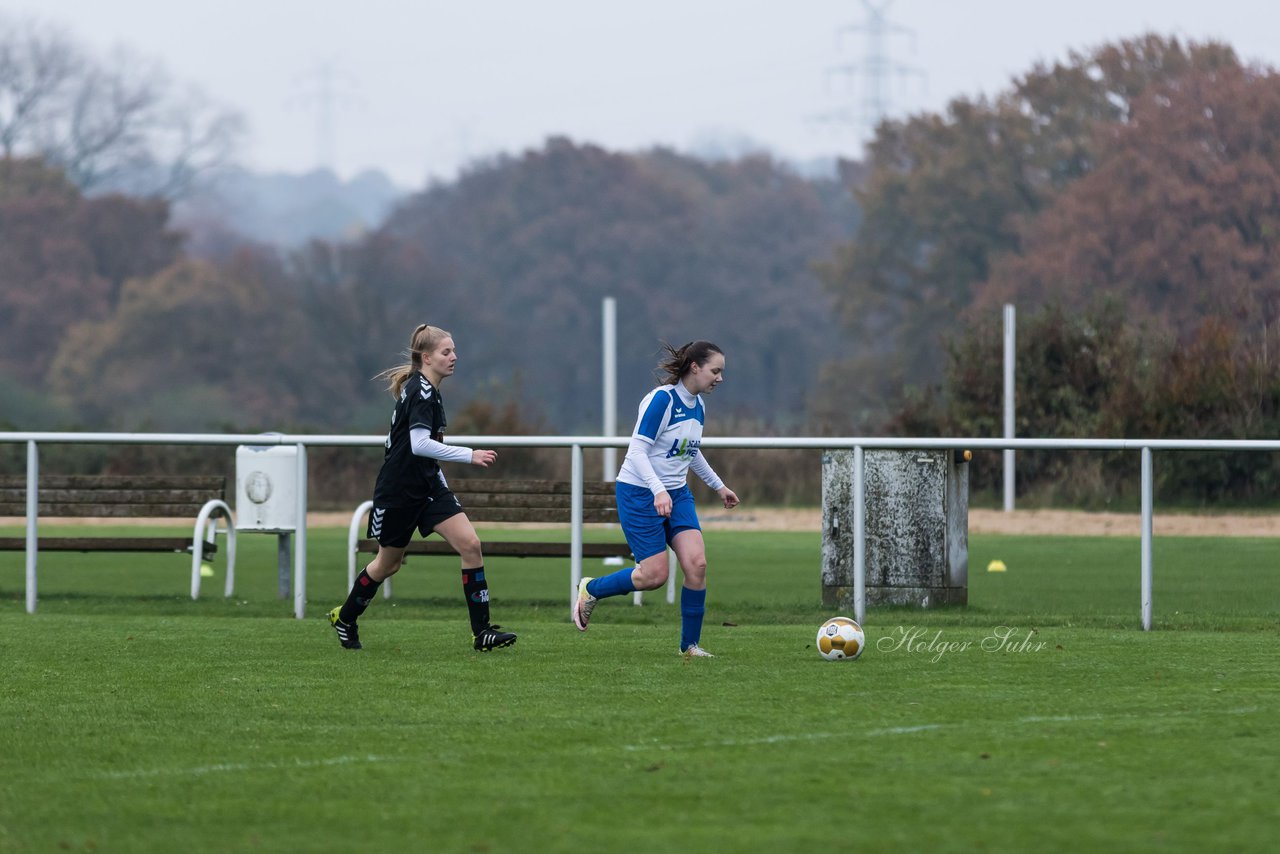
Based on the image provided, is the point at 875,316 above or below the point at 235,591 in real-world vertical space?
above

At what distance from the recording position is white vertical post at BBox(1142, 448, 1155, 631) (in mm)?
11070

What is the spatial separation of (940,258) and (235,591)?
41.6 m

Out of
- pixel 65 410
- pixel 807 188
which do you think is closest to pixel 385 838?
pixel 65 410

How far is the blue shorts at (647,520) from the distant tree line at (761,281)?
1546cm

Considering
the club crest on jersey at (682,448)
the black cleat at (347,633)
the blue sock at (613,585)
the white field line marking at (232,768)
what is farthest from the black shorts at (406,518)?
the white field line marking at (232,768)

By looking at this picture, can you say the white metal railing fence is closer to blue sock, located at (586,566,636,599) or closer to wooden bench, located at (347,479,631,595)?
blue sock, located at (586,566,636,599)

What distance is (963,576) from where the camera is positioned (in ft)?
41.3

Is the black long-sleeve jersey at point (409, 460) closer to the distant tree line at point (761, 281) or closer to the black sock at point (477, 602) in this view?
the black sock at point (477, 602)

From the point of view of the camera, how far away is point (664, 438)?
9.40 m

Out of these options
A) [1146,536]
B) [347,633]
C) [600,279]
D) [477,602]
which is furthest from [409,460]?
[600,279]

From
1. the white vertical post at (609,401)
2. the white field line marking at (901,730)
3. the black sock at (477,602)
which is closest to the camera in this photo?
the white field line marking at (901,730)

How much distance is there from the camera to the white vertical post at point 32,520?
12086mm

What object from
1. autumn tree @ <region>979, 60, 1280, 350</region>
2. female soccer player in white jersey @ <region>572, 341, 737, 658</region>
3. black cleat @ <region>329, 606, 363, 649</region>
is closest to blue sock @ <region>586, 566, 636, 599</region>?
female soccer player in white jersey @ <region>572, 341, 737, 658</region>

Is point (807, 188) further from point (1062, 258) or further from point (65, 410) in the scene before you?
point (65, 410)
